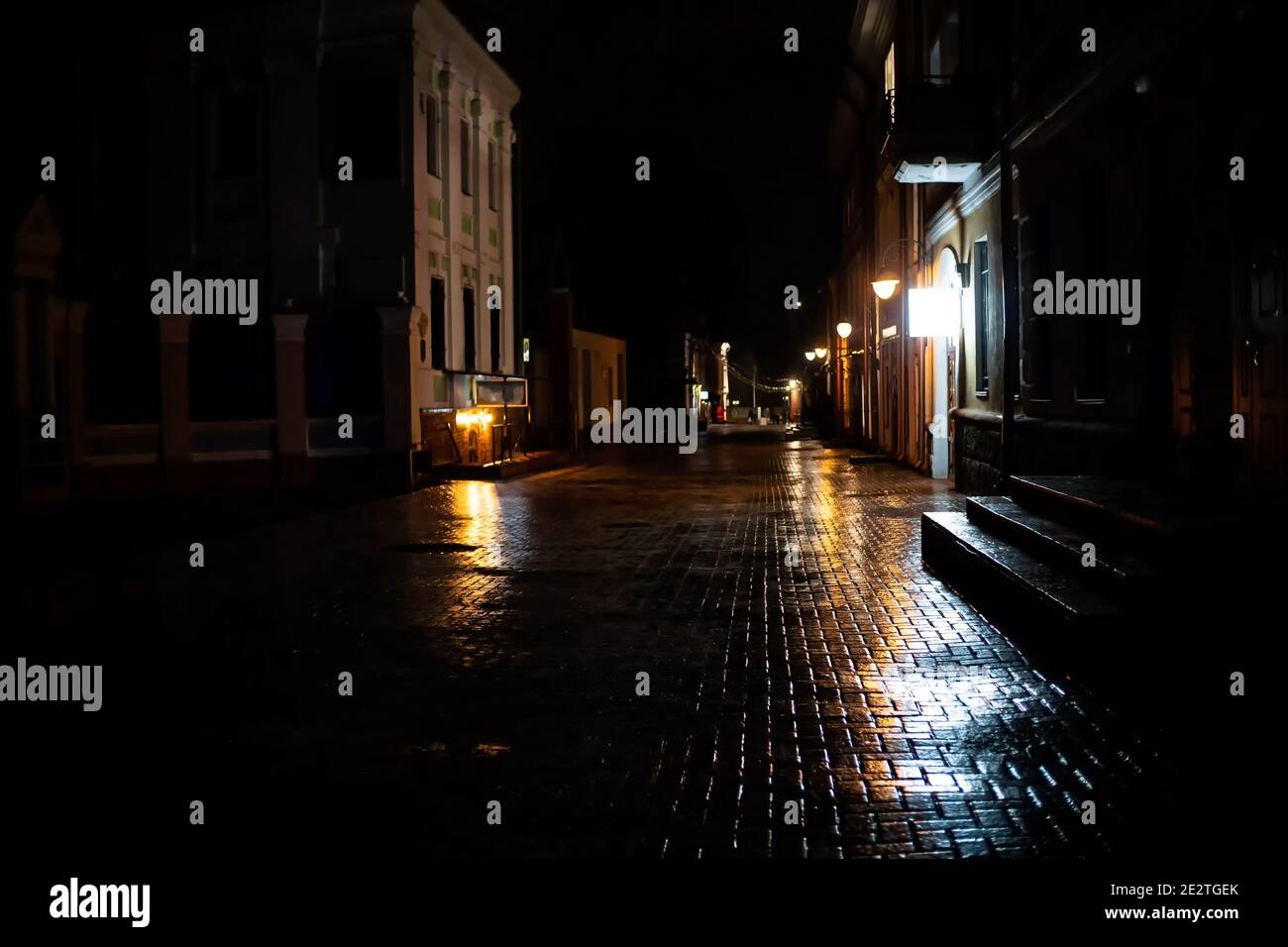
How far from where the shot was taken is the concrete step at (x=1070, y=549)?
20.6ft

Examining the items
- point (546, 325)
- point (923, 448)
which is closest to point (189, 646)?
point (923, 448)

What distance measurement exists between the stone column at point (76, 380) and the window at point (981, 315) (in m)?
14.0

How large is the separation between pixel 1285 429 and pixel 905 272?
16.6m

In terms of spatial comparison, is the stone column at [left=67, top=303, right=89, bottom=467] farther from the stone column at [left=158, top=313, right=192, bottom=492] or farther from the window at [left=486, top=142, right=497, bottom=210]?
the window at [left=486, top=142, right=497, bottom=210]

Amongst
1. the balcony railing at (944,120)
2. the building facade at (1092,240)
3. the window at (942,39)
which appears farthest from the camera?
the window at (942,39)

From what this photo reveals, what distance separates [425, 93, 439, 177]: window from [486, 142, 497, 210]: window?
14.4 ft

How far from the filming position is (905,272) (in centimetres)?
2405

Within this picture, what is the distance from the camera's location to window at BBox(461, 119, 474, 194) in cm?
2856

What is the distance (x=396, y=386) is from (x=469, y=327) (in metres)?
8.15

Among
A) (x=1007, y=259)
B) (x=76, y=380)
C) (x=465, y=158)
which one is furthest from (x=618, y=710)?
(x=465, y=158)

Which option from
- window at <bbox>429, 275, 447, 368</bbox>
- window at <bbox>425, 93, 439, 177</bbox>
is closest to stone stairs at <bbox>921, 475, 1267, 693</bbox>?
window at <bbox>429, 275, 447, 368</bbox>

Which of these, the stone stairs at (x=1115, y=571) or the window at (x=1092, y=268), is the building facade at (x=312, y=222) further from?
the stone stairs at (x=1115, y=571)

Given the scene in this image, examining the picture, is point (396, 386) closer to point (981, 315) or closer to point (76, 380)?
point (76, 380)

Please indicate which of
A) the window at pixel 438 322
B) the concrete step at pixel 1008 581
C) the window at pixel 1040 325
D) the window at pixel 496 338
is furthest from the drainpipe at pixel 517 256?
the concrete step at pixel 1008 581
